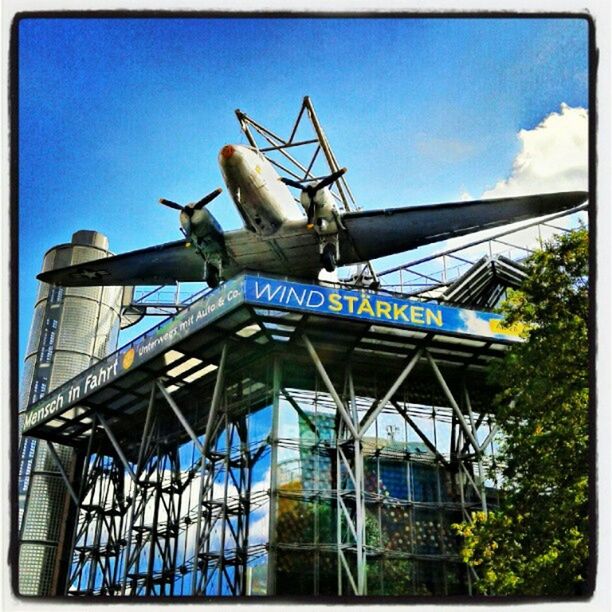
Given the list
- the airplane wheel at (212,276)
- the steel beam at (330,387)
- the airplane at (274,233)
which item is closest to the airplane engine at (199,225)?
the airplane at (274,233)

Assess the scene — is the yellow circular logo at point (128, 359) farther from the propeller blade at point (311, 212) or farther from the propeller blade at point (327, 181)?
the propeller blade at point (327, 181)

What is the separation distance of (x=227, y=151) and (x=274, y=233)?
3.35m

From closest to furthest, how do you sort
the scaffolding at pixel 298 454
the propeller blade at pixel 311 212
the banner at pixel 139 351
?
the scaffolding at pixel 298 454
the banner at pixel 139 351
the propeller blade at pixel 311 212

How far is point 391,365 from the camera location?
91.9ft

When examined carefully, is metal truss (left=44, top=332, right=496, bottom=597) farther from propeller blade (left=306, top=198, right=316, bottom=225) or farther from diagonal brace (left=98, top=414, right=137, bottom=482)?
propeller blade (left=306, top=198, right=316, bottom=225)

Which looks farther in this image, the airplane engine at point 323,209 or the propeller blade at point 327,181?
the airplane engine at point 323,209

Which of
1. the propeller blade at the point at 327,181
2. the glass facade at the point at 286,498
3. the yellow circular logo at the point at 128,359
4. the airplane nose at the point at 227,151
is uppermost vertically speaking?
the airplane nose at the point at 227,151

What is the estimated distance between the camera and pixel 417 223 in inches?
1010

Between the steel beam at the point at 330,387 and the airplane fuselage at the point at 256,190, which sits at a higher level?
the airplane fuselage at the point at 256,190

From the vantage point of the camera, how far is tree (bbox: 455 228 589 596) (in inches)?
587

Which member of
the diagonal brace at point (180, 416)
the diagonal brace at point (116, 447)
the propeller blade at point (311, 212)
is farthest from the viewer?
the diagonal brace at point (116, 447)

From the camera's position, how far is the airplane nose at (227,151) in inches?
981

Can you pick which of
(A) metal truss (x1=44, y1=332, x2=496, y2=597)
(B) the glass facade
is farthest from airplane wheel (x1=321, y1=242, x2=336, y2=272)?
(B) the glass facade

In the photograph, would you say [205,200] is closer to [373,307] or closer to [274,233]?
[274,233]
